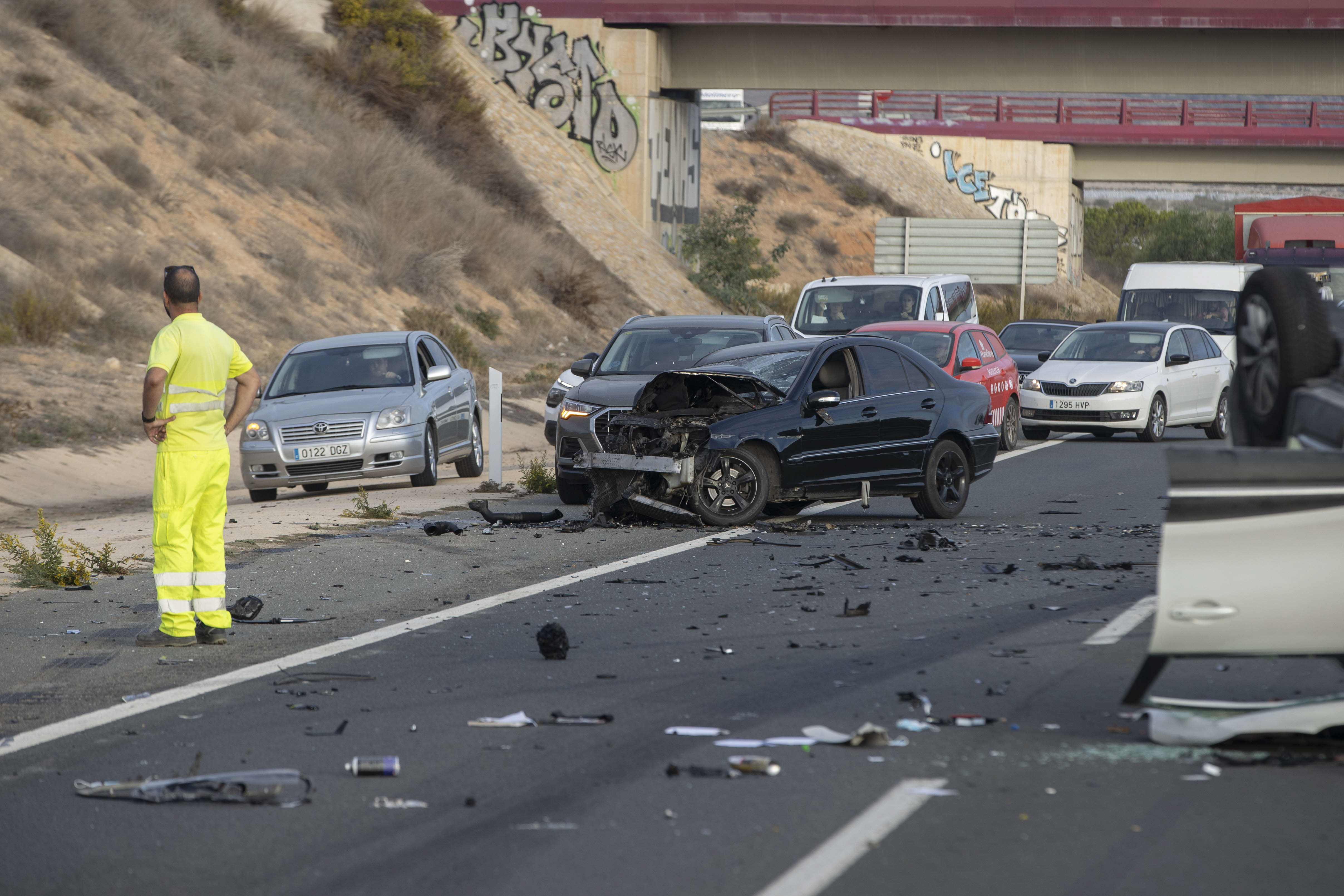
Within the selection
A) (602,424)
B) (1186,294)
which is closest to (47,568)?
(602,424)

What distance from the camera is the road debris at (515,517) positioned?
13.6 meters

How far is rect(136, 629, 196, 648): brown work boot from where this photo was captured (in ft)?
27.4

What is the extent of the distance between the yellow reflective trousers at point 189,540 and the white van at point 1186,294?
21.3m

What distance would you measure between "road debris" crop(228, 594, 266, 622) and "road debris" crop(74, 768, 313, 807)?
3376 mm

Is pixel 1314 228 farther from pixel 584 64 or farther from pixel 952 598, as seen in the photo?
pixel 952 598

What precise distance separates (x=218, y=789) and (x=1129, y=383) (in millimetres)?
18919

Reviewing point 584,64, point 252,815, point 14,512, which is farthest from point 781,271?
point 252,815

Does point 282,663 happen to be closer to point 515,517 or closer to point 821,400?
point 515,517

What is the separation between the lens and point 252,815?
5.29 m

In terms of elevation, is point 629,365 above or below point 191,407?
below

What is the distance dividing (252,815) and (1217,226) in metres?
126

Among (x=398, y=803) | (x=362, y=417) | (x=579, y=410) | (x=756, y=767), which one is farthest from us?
(x=362, y=417)

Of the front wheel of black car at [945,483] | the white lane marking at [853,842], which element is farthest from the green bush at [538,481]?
the white lane marking at [853,842]

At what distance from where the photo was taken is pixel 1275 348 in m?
6.36
